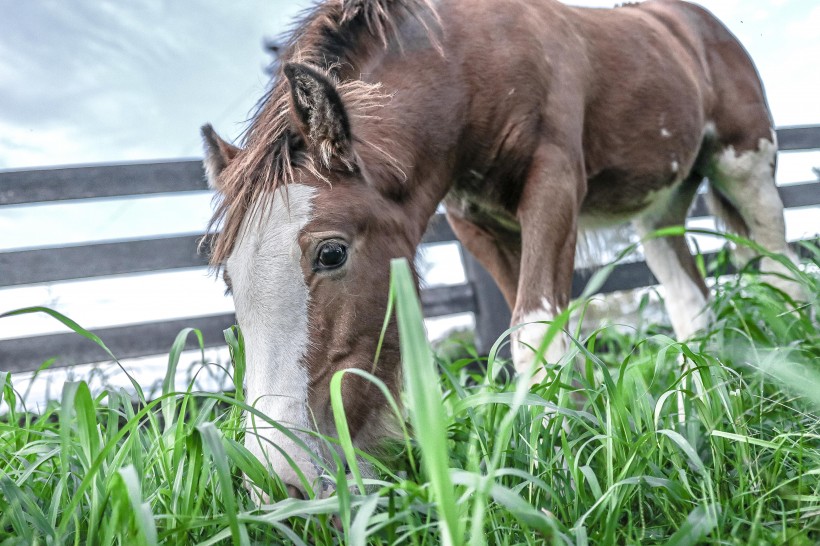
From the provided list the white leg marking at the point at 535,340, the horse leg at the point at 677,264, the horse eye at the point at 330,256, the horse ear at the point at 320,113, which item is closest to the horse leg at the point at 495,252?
the white leg marking at the point at 535,340

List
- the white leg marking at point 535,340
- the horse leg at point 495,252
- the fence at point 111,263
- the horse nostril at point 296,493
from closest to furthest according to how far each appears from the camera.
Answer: the horse nostril at point 296,493 → the white leg marking at point 535,340 → the horse leg at point 495,252 → the fence at point 111,263

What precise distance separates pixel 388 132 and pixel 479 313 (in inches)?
98.8

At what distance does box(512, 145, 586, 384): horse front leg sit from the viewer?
183 cm

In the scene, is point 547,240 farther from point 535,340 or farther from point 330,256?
point 330,256

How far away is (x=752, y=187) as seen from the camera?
3.10 metres

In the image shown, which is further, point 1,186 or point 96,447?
point 1,186

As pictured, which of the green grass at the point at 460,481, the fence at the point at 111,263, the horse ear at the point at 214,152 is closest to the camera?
the green grass at the point at 460,481

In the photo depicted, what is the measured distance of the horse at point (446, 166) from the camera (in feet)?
4.50

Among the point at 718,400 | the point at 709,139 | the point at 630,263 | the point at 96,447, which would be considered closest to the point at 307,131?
the point at 96,447

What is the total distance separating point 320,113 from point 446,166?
55 cm

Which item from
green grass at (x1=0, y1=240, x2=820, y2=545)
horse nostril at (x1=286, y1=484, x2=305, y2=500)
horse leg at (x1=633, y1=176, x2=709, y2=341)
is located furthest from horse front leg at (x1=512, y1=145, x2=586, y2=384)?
horse leg at (x1=633, y1=176, x2=709, y2=341)

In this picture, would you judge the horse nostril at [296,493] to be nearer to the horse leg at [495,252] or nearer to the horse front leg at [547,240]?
the horse front leg at [547,240]

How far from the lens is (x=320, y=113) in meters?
1.54

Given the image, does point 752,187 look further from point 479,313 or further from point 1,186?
point 1,186
